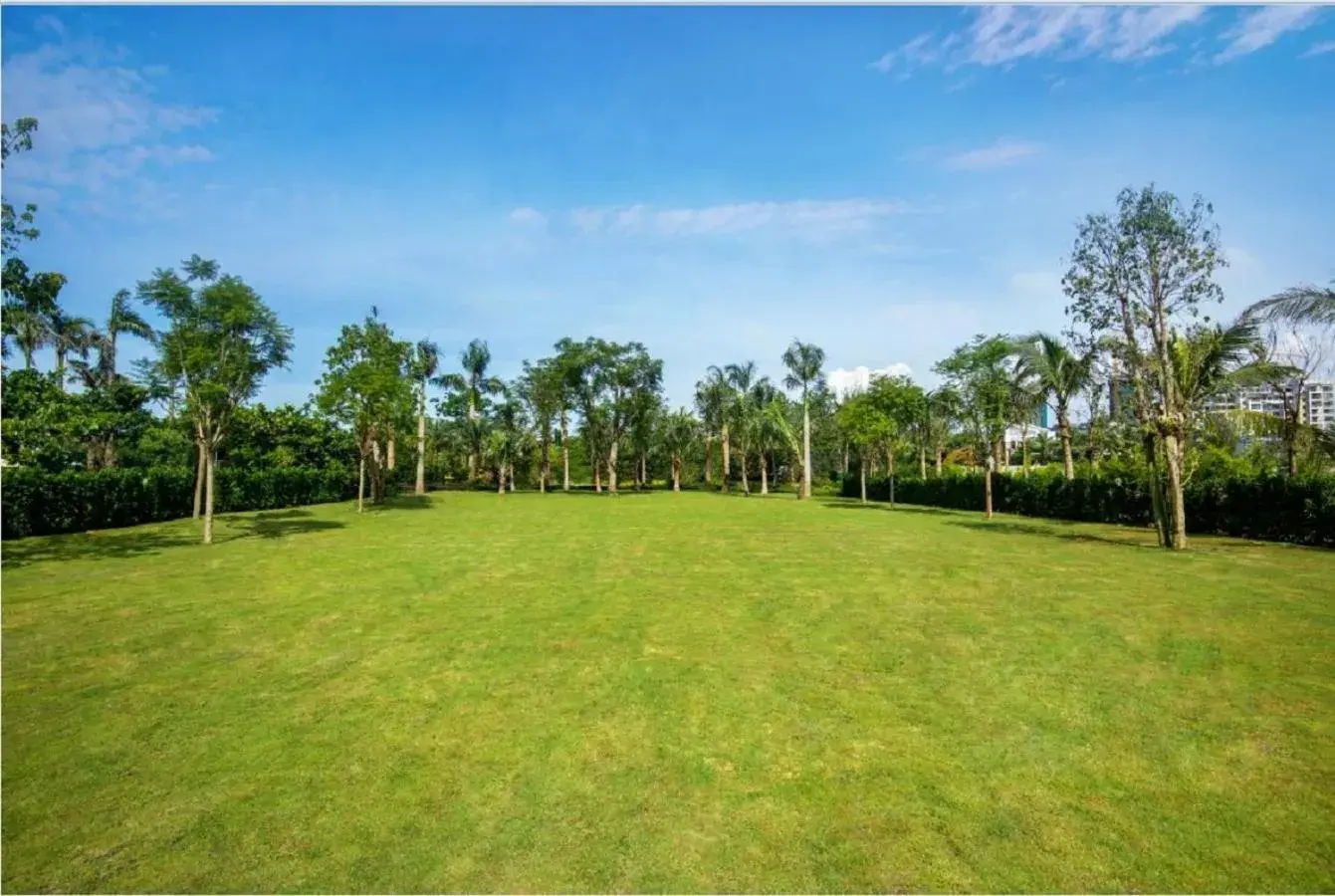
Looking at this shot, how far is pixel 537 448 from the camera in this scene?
58.7 m

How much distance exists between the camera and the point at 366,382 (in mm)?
30172

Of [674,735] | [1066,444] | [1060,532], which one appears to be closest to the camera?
[674,735]

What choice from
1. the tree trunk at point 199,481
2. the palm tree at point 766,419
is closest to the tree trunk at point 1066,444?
the palm tree at point 766,419

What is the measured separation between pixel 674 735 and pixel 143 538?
2180 centimetres

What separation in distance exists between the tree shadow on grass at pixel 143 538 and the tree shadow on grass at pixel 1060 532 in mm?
23882

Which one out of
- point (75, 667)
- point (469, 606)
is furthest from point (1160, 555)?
point (75, 667)

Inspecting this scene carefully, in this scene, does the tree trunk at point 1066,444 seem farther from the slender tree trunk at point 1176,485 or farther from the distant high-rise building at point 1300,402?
the slender tree trunk at point 1176,485

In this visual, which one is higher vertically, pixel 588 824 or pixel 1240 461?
pixel 1240 461

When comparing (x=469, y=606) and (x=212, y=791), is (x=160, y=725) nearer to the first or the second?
(x=212, y=791)

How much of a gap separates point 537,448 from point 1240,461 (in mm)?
47398

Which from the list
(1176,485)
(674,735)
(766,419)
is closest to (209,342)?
(674,735)

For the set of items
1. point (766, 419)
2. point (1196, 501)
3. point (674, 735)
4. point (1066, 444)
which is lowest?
point (674, 735)

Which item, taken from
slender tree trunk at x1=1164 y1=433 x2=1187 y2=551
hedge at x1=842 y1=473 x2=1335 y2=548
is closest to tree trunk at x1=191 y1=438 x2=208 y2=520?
slender tree trunk at x1=1164 y1=433 x2=1187 y2=551

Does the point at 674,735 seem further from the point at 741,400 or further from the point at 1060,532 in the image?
the point at 741,400
